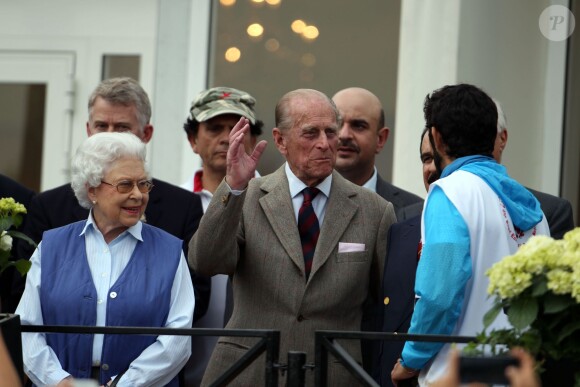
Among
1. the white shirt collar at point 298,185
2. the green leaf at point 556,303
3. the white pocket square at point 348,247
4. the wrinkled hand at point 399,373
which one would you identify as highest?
the white shirt collar at point 298,185

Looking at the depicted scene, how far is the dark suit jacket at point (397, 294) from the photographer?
501cm

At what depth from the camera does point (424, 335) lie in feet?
13.2

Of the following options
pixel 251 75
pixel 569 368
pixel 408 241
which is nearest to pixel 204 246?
pixel 408 241

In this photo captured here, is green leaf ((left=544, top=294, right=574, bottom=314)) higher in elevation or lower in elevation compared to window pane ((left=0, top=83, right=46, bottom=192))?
lower

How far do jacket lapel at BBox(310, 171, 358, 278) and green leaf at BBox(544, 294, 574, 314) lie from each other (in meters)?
1.63

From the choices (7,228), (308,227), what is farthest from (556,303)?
(7,228)

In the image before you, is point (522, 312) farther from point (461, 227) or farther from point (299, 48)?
point (299, 48)

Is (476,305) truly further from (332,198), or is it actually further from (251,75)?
(251,75)

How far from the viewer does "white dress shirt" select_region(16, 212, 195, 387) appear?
187 inches

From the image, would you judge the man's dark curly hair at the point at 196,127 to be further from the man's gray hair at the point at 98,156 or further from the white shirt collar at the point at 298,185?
the man's gray hair at the point at 98,156

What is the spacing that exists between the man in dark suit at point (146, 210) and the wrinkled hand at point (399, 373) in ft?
4.12

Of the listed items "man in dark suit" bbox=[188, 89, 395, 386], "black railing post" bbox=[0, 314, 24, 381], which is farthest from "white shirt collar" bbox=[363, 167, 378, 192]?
"black railing post" bbox=[0, 314, 24, 381]

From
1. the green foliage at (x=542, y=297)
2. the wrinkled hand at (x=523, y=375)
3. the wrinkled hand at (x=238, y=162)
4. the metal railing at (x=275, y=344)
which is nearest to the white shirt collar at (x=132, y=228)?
the wrinkled hand at (x=238, y=162)

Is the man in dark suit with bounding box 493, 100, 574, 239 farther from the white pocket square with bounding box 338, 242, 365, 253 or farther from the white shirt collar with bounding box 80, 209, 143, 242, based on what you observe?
the white shirt collar with bounding box 80, 209, 143, 242
